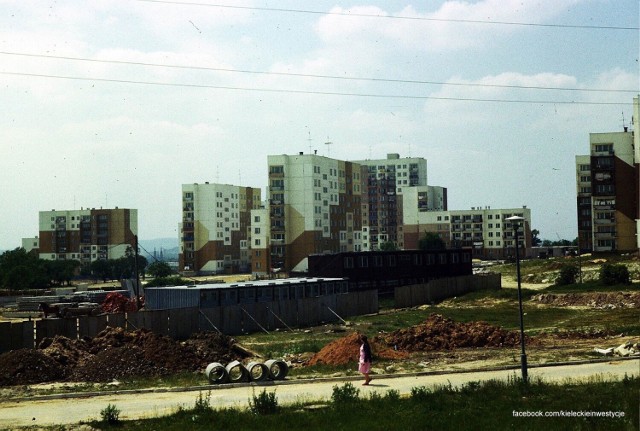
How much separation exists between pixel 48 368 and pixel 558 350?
23775 millimetres

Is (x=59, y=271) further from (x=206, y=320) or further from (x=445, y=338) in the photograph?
(x=445, y=338)

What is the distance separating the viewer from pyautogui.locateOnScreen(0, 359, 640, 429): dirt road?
2372cm

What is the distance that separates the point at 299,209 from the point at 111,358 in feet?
349

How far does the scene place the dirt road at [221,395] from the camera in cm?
2372

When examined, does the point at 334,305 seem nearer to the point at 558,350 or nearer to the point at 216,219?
the point at 558,350

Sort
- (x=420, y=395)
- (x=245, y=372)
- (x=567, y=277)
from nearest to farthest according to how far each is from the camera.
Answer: (x=420, y=395), (x=245, y=372), (x=567, y=277)

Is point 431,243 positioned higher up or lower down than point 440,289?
higher up

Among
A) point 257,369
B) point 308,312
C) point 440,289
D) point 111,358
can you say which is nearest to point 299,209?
point 440,289

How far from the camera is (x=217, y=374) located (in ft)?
97.8

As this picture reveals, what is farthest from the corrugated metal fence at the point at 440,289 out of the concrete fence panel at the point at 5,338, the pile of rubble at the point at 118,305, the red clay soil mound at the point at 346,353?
the concrete fence panel at the point at 5,338

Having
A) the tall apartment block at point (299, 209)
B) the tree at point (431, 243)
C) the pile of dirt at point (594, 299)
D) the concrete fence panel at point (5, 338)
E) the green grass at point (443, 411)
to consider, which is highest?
the tall apartment block at point (299, 209)

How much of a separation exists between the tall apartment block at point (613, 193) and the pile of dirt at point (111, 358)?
98.8 meters

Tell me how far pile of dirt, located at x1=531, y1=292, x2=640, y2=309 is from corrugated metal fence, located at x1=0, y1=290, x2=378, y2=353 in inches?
722

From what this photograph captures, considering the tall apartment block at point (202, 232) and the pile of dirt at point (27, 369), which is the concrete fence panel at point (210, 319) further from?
the tall apartment block at point (202, 232)
